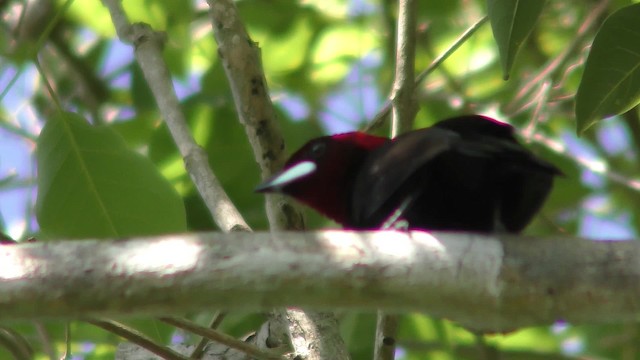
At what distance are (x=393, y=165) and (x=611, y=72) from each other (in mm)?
607

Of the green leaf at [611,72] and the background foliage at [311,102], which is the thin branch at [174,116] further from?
the green leaf at [611,72]

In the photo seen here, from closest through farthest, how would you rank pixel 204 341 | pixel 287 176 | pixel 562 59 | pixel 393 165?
pixel 393 165, pixel 204 341, pixel 287 176, pixel 562 59

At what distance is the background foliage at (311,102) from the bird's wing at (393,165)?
0.25 m

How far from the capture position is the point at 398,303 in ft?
5.17

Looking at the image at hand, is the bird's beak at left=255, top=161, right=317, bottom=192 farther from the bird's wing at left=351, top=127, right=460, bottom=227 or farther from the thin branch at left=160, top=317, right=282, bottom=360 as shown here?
the thin branch at left=160, top=317, right=282, bottom=360

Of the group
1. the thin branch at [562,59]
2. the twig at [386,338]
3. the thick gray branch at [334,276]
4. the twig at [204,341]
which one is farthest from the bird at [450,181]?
the thin branch at [562,59]

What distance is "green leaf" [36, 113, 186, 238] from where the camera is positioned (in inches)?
99.3

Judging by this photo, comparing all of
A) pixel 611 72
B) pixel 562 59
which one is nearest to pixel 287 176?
pixel 611 72

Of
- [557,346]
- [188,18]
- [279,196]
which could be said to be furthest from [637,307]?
[557,346]

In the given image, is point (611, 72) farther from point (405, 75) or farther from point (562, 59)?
point (562, 59)

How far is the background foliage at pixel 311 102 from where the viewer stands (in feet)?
8.29

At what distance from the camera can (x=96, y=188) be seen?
2.63 metres

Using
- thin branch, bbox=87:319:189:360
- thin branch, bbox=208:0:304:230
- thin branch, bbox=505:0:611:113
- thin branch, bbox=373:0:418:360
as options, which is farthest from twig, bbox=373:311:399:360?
thin branch, bbox=505:0:611:113

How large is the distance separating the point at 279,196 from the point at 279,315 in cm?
32
